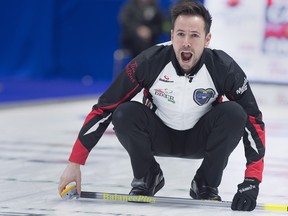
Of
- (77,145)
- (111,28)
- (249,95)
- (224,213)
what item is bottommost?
(224,213)

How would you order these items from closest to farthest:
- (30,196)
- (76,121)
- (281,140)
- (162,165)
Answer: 1. (30,196)
2. (162,165)
3. (281,140)
4. (76,121)

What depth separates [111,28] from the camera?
1356cm

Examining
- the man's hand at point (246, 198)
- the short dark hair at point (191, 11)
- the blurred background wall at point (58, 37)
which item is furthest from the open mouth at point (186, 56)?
the blurred background wall at point (58, 37)

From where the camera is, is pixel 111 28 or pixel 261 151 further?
pixel 111 28

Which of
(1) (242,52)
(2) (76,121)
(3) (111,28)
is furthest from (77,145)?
(3) (111,28)

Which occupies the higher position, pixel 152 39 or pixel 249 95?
pixel 152 39

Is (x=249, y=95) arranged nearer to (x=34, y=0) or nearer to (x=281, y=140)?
(x=281, y=140)

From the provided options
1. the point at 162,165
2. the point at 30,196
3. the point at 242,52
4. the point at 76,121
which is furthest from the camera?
the point at 242,52

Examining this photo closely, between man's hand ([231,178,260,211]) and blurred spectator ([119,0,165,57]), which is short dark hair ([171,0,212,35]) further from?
blurred spectator ([119,0,165,57])

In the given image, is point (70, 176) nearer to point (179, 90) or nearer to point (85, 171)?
point (179, 90)

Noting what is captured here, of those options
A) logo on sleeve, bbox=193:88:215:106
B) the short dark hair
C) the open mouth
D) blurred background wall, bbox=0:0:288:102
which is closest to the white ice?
logo on sleeve, bbox=193:88:215:106

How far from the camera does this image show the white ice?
3.39 m

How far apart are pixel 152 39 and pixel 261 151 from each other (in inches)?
326

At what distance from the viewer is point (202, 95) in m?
3.54
